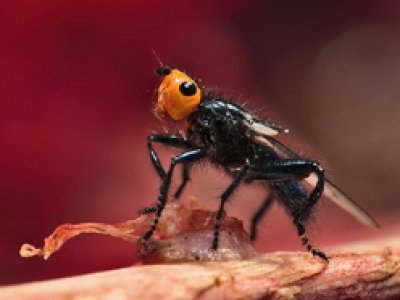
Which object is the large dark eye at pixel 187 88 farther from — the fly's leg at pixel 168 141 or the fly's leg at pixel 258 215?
the fly's leg at pixel 258 215

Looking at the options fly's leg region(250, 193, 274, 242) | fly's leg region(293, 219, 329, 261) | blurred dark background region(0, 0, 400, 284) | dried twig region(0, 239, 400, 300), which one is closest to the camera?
dried twig region(0, 239, 400, 300)

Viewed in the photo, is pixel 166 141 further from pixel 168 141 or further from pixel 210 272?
pixel 210 272

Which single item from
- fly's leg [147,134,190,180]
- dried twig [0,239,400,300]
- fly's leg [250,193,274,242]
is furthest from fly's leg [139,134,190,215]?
dried twig [0,239,400,300]

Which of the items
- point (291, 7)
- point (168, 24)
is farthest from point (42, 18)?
point (291, 7)

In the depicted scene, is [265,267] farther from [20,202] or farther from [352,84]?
[352,84]

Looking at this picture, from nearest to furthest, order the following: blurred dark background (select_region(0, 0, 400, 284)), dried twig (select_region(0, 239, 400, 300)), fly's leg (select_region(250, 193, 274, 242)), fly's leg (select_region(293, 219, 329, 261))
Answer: dried twig (select_region(0, 239, 400, 300))
fly's leg (select_region(293, 219, 329, 261))
fly's leg (select_region(250, 193, 274, 242))
blurred dark background (select_region(0, 0, 400, 284))

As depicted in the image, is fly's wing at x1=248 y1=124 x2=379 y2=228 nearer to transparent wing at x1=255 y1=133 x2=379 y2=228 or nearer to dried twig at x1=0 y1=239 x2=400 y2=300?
transparent wing at x1=255 y1=133 x2=379 y2=228

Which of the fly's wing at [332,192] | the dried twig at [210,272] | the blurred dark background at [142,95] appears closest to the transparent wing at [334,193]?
the fly's wing at [332,192]

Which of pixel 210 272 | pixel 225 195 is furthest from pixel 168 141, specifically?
pixel 210 272
